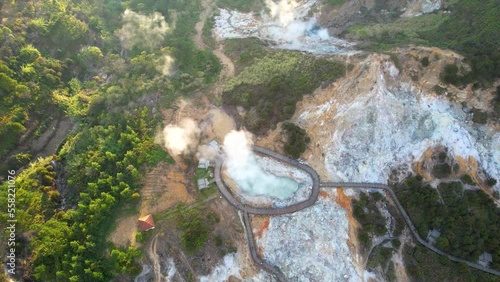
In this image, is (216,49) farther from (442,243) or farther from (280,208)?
(442,243)

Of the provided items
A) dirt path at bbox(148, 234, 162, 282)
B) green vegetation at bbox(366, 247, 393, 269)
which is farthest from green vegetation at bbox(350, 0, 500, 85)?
dirt path at bbox(148, 234, 162, 282)

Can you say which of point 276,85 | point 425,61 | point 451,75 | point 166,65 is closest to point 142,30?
point 166,65

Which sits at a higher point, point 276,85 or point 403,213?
point 276,85

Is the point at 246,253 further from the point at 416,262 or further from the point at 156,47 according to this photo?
the point at 156,47

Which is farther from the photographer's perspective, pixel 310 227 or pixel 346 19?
pixel 346 19

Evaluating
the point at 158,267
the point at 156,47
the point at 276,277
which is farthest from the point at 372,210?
the point at 156,47
